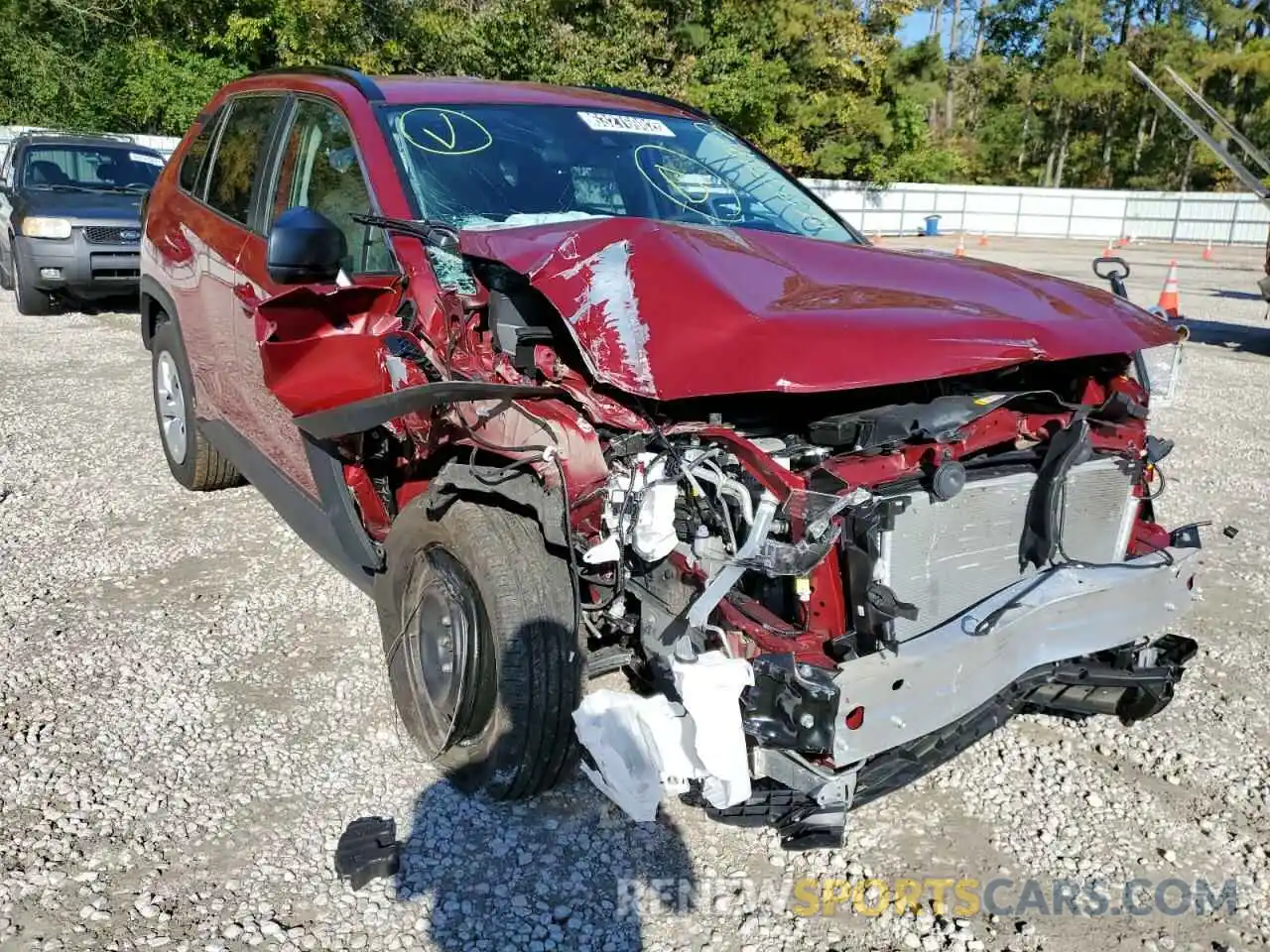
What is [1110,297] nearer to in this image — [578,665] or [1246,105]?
[578,665]

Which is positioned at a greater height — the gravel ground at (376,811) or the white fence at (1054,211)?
the gravel ground at (376,811)

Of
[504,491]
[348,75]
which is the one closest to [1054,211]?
[348,75]

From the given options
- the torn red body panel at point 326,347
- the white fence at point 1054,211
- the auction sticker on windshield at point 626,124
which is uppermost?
the auction sticker on windshield at point 626,124

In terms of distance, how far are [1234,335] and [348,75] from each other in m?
12.1

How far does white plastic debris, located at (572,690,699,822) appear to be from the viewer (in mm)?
2369

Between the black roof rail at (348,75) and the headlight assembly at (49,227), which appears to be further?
the headlight assembly at (49,227)

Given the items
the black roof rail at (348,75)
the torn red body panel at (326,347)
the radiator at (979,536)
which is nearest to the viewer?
the radiator at (979,536)

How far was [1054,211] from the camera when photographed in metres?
35.3

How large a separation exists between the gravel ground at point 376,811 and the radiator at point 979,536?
0.79 meters

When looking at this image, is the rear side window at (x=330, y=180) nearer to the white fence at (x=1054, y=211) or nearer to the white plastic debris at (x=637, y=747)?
the white plastic debris at (x=637, y=747)

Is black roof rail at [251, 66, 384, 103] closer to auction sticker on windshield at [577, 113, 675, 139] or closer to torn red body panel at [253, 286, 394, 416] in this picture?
auction sticker on windshield at [577, 113, 675, 139]

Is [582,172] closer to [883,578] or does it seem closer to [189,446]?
[883,578]

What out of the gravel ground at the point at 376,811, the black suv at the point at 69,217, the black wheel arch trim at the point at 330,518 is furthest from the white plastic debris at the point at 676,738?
the black suv at the point at 69,217

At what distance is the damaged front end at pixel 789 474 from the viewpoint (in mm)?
2373
